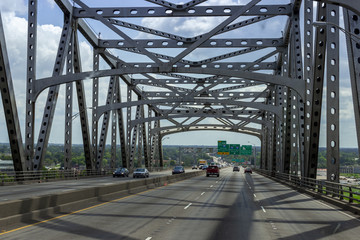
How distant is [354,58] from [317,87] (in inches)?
299

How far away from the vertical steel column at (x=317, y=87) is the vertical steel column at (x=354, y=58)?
4.88 m

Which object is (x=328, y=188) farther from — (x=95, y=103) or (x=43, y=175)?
(x=95, y=103)

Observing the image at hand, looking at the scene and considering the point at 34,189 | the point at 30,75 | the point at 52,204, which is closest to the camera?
the point at 52,204

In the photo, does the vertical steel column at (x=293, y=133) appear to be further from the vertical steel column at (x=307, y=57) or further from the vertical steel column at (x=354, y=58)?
the vertical steel column at (x=354, y=58)

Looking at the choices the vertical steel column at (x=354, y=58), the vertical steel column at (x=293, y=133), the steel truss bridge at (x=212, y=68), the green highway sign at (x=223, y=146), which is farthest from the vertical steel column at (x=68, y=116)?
the green highway sign at (x=223, y=146)

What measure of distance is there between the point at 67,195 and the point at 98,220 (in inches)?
124

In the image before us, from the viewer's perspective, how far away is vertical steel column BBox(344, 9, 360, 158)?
54.8ft

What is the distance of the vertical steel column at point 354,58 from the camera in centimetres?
1670

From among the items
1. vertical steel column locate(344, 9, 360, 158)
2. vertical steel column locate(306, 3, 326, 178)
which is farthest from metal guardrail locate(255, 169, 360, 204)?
vertical steel column locate(344, 9, 360, 158)

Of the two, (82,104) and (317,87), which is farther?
(82,104)

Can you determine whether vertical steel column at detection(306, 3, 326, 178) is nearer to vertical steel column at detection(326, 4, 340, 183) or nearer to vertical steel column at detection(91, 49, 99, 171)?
vertical steel column at detection(326, 4, 340, 183)

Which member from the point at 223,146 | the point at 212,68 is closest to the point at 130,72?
the point at 212,68

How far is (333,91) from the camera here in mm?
21391

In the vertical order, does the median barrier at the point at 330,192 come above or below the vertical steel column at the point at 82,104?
below
